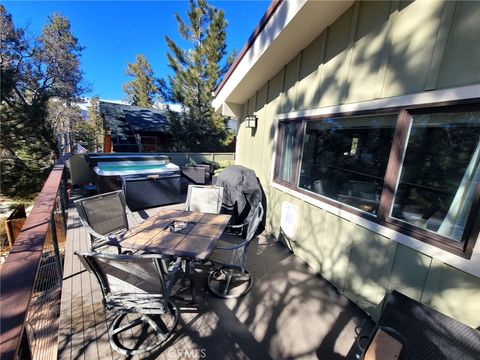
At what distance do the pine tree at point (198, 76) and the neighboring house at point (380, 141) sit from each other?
8.87 meters

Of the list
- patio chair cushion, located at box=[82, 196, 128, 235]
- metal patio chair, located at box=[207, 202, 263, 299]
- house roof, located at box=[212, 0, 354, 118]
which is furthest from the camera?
patio chair cushion, located at box=[82, 196, 128, 235]

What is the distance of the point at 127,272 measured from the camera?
159 cm

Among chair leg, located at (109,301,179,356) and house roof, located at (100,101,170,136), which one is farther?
house roof, located at (100,101,170,136)

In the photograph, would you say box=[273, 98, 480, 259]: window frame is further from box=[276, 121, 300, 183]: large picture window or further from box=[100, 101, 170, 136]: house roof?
box=[100, 101, 170, 136]: house roof

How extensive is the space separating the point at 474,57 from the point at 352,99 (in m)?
1.02

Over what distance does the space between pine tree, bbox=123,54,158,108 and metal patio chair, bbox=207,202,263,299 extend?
20.3 metres

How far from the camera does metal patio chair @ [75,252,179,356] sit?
151 cm

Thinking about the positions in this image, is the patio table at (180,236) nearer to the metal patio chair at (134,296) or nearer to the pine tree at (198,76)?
the metal patio chair at (134,296)

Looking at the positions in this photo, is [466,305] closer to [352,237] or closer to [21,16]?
[352,237]

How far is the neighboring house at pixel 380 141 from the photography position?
1647 mm

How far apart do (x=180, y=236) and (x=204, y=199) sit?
1195mm

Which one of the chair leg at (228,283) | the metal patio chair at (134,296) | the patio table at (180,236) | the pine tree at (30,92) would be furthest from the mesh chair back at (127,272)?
the pine tree at (30,92)

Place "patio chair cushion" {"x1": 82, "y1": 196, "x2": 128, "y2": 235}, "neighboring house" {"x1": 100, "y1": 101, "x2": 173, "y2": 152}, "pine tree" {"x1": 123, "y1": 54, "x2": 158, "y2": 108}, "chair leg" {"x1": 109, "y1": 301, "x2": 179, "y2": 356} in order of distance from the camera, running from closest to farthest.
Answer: "chair leg" {"x1": 109, "y1": 301, "x2": 179, "y2": 356} < "patio chair cushion" {"x1": 82, "y1": 196, "x2": 128, "y2": 235} < "neighboring house" {"x1": 100, "y1": 101, "x2": 173, "y2": 152} < "pine tree" {"x1": 123, "y1": 54, "x2": 158, "y2": 108}

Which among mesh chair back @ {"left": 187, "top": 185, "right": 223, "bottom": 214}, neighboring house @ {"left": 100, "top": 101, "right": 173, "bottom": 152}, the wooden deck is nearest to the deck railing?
the wooden deck
